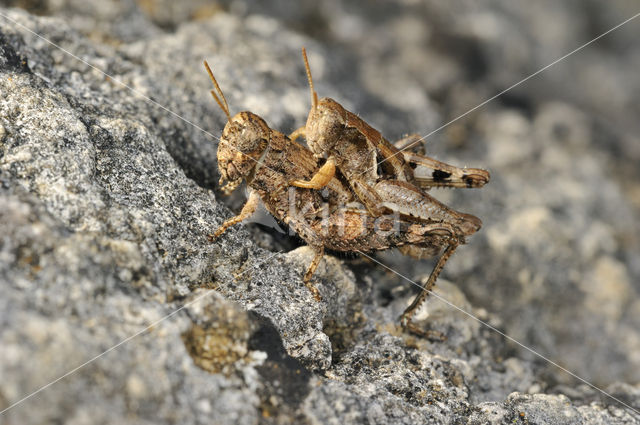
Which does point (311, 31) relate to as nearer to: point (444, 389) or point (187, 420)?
point (444, 389)

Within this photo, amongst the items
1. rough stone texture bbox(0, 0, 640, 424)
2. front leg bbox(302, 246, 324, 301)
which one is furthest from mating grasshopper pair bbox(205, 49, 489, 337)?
rough stone texture bbox(0, 0, 640, 424)

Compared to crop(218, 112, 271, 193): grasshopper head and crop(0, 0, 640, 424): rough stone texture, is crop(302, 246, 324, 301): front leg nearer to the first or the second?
crop(0, 0, 640, 424): rough stone texture

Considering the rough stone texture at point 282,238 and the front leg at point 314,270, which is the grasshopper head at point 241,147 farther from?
the front leg at point 314,270

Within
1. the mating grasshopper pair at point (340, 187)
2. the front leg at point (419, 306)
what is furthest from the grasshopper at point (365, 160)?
the front leg at point (419, 306)

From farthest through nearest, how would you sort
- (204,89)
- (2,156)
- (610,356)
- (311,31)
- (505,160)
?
(311,31)
(505,160)
(610,356)
(204,89)
(2,156)

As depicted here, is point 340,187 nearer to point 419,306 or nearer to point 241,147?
point 241,147

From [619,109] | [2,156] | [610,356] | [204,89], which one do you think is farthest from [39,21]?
[619,109]

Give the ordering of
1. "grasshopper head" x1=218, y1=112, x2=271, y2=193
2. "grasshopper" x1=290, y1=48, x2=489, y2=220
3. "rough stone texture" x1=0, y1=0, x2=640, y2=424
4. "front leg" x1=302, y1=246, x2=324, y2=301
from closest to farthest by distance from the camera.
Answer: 1. "rough stone texture" x1=0, y1=0, x2=640, y2=424
2. "front leg" x1=302, y1=246, x2=324, y2=301
3. "grasshopper head" x1=218, y1=112, x2=271, y2=193
4. "grasshopper" x1=290, y1=48, x2=489, y2=220
